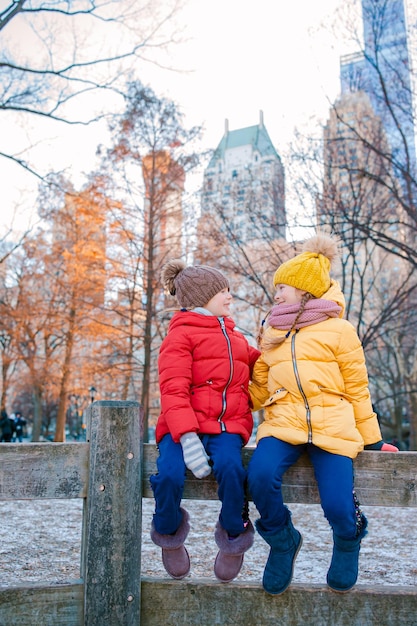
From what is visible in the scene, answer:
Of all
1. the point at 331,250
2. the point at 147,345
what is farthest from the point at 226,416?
the point at 147,345

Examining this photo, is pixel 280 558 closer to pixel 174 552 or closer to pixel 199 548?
pixel 174 552

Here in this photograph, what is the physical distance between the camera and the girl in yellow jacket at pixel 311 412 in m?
2.24

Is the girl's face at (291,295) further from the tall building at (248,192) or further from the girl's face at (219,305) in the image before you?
the tall building at (248,192)

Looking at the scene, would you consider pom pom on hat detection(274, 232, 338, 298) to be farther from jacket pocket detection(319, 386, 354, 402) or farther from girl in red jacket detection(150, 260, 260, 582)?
jacket pocket detection(319, 386, 354, 402)

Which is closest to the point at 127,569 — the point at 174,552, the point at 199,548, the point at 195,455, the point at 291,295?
the point at 174,552

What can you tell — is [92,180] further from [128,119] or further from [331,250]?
[331,250]

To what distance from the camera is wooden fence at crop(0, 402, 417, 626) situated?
7.30 ft

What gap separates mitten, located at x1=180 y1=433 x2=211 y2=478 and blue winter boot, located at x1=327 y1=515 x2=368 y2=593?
0.64 meters

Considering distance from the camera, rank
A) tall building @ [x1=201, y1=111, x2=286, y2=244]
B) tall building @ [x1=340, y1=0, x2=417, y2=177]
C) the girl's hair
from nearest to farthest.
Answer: the girl's hair
tall building @ [x1=340, y1=0, x2=417, y2=177]
tall building @ [x1=201, y1=111, x2=286, y2=244]

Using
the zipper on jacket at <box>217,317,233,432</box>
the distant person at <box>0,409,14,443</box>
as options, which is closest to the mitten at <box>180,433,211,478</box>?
the zipper on jacket at <box>217,317,233,432</box>

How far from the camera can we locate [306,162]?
1171 cm

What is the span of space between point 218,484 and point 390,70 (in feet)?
31.7

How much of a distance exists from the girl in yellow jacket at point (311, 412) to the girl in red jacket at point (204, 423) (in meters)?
0.11

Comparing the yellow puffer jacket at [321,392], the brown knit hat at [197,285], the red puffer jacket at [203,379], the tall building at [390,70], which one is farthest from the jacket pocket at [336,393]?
the tall building at [390,70]
